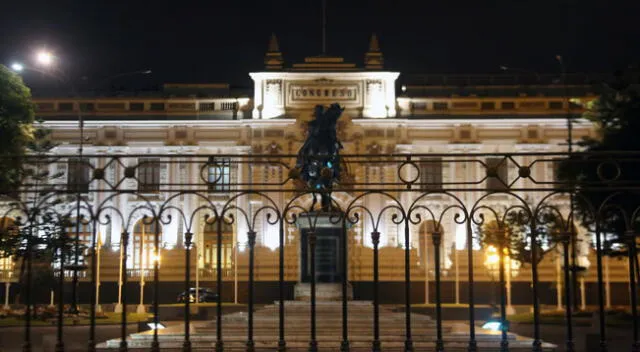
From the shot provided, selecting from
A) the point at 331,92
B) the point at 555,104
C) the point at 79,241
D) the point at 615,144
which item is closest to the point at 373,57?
the point at 331,92

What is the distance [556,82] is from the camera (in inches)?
1984

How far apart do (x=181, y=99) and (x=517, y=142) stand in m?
18.4

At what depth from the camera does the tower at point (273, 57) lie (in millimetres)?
47594

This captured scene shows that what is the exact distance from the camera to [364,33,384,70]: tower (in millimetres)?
47750

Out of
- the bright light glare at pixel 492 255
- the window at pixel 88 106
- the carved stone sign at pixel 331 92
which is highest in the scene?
the carved stone sign at pixel 331 92

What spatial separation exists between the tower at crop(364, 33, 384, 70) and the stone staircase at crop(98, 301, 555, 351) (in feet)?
99.2

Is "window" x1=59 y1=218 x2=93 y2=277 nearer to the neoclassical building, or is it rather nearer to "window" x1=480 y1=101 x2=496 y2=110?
the neoclassical building

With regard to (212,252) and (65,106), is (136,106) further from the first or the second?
(212,252)

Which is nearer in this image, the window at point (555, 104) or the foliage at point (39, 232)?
the foliage at point (39, 232)

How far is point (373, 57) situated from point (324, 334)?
112 ft

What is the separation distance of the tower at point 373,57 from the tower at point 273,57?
467 cm

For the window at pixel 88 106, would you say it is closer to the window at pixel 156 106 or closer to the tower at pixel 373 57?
the window at pixel 156 106

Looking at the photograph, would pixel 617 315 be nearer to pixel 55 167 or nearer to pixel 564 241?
pixel 564 241

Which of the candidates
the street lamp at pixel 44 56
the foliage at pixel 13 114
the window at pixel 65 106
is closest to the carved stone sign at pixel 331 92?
the window at pixel 65 106
